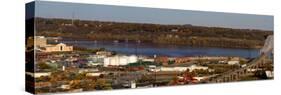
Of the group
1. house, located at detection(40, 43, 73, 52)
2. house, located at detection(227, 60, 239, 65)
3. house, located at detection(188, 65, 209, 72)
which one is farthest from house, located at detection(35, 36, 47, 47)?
house, located at detection(227, 60, 239, 65)

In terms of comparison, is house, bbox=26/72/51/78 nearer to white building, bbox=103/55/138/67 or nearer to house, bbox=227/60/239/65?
white building, bbox=103/55/138/67

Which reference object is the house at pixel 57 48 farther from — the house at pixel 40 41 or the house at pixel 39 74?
the house at pixel 39 74

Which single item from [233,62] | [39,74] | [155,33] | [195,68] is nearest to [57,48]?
[39,74]

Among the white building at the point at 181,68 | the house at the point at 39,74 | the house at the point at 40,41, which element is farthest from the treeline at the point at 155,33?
the house at the point at 39,74

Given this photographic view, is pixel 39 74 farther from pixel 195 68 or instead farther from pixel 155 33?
pixel 195 68

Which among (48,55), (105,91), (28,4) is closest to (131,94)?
(105,91)

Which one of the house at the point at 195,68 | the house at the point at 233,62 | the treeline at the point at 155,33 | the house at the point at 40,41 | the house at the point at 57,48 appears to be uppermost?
the treeline at the point at 155,33
